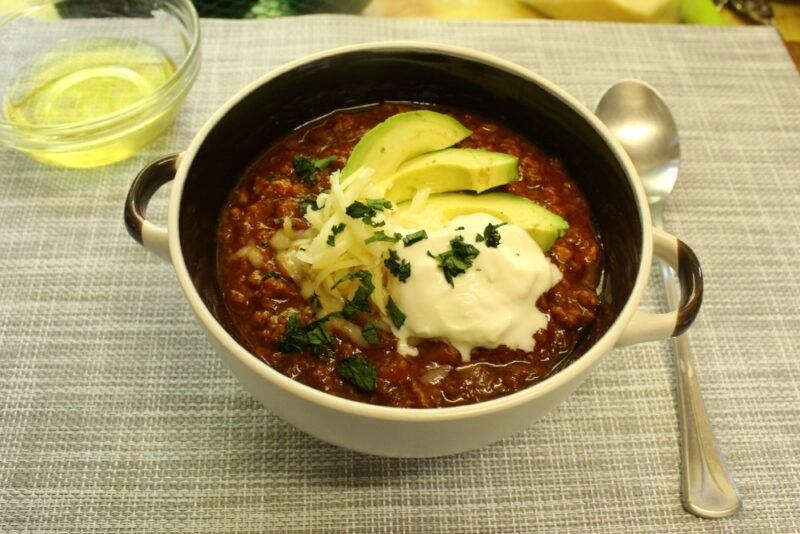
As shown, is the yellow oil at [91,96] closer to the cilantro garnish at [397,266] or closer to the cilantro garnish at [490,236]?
the cilantro garnish at [397,266]

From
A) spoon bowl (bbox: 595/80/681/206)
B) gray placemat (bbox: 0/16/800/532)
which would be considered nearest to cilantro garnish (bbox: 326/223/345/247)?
gray placemat (bbox: 0/16/800/532)

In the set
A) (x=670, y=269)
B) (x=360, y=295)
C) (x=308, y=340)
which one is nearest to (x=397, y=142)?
(x=360, y=295)

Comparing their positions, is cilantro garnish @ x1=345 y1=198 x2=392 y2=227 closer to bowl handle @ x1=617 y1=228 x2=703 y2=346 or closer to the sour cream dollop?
the sour cream dollop

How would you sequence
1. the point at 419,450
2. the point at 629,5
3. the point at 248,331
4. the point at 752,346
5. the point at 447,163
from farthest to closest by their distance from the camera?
the point at 629,5 → the point at 752,346 → the point at 447,163 → the point at 248,331 → the point at 419,450

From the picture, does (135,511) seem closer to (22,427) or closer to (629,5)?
(22,427)

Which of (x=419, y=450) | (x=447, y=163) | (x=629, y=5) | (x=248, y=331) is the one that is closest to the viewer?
(x=419, y=450)

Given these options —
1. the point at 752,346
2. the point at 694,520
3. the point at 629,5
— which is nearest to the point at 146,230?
the point at 694,520
